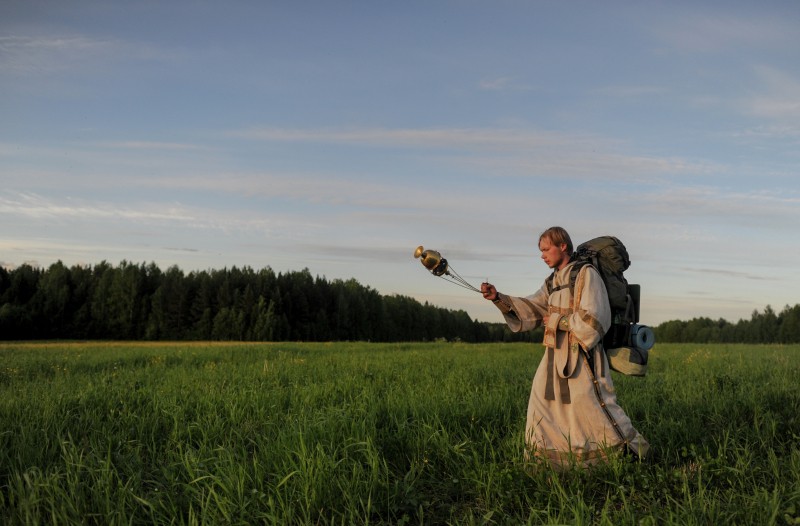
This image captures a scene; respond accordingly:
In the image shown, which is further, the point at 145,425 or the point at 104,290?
the point at 104,290

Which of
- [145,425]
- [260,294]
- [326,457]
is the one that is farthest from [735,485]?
[260,294]

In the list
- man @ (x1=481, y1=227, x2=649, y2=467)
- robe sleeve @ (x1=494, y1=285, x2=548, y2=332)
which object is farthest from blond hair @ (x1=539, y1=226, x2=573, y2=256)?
robe sleeve @ (x1=494, y1=285, x2=548, y2=332)

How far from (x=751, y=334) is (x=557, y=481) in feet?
372

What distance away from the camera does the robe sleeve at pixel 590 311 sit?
537 cm

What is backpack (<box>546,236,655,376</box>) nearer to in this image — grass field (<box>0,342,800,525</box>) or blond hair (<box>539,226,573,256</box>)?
blond hair (<box>539,226,573,256</box>)

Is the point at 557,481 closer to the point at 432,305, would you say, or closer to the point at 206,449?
the point at 206,449

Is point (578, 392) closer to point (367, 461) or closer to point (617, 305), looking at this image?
point (617, 305)

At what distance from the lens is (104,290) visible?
74.7 meters

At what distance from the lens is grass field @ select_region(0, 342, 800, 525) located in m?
4.60

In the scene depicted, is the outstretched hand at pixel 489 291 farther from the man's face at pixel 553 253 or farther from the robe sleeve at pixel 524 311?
the man's face at pixel 553 253

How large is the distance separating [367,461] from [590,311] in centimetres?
238

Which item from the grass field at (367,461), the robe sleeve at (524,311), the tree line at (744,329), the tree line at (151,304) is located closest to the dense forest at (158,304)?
the tree line at (151,304)

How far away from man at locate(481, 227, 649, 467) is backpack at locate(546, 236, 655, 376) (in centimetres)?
12

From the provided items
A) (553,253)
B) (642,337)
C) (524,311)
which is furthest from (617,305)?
(524,311)
